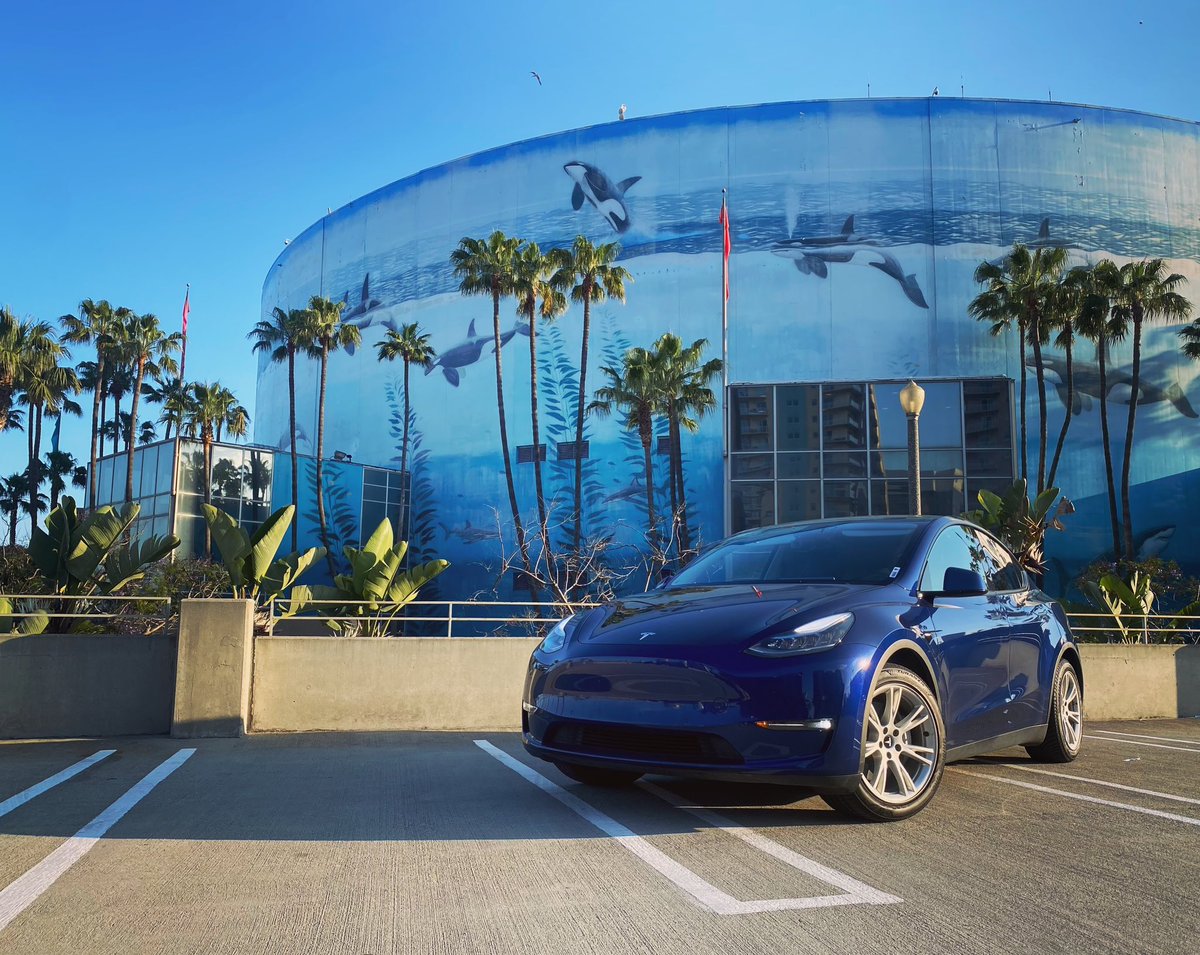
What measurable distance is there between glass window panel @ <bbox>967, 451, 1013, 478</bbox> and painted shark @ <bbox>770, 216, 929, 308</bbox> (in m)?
10.8

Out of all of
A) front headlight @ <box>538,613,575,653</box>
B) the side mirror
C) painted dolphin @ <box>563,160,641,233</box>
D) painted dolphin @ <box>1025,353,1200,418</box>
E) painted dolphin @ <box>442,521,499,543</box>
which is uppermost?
painted dolphin @ <box>563,160,641,233</box>

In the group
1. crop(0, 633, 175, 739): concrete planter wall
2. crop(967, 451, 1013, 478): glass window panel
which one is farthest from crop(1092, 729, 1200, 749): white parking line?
crop(967, 451, 1013, 478): glass window panel

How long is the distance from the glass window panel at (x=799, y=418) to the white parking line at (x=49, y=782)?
2959 cm

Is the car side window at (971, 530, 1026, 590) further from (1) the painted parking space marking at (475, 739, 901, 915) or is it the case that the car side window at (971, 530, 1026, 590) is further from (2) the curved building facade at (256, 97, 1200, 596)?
(2) the curved building facade at (256, 97, 1200, 596)

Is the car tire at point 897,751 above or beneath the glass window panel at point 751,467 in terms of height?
beneath

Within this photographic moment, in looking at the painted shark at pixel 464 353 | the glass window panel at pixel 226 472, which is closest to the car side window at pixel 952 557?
the glass window panel at pixel 226 472

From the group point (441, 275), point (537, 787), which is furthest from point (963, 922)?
point (441, 275)

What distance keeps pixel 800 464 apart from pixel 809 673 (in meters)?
31.4

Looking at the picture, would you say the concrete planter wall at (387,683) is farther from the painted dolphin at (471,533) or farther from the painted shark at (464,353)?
the painted shark at (464,353)

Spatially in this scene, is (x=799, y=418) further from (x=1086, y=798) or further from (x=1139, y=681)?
(x=1086, y=798)

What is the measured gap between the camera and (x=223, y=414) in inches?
1750

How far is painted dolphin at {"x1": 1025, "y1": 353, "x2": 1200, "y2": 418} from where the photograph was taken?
42031 mm

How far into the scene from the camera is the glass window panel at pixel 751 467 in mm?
34969

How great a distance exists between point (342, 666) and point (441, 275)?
143 feet
